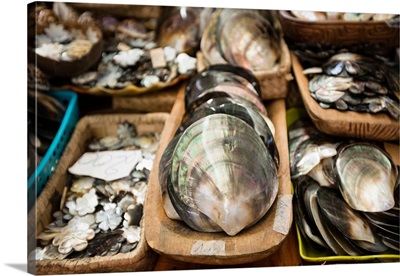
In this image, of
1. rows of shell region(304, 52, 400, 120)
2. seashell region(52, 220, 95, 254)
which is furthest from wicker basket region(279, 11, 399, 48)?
seashell region(52, 220, 95, 254)

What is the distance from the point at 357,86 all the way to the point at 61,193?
79 cm

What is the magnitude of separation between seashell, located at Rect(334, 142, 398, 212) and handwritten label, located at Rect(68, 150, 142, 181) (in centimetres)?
52

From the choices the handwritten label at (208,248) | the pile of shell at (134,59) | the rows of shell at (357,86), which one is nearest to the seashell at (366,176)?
the rows of shell at (357,86)

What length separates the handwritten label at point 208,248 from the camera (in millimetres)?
789

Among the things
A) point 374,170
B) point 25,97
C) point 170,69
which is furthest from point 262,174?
point 170,69

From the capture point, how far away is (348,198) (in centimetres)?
95

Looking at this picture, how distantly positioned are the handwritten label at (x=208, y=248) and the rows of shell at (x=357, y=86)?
0.50 m

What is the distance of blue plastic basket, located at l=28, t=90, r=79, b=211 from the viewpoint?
0.91 m

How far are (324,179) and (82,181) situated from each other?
596 mm

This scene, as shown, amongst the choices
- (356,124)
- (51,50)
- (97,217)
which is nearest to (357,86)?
(356,124)

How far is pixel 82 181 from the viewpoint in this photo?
43.1 inches

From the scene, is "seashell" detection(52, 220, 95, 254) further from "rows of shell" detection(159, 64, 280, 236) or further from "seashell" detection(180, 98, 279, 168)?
"seashell" detection(180, 98, 279, 168)

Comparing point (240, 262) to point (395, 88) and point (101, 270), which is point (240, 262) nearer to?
point (101, 270)

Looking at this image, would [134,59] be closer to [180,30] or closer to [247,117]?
[180,30]
